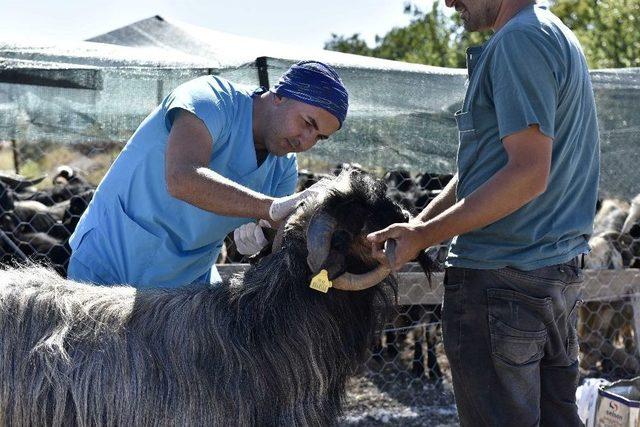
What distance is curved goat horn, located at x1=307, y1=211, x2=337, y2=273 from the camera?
3.10m

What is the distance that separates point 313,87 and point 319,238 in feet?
2.18

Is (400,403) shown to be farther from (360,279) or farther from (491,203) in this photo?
(491,203)

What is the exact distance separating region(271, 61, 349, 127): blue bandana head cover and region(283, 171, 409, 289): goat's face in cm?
38

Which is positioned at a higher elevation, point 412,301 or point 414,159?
point 414,159

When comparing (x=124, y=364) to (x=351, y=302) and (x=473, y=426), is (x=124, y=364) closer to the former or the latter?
(x=351, y=302)

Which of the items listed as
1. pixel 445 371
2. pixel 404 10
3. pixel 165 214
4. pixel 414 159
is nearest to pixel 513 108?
pixel 165 214

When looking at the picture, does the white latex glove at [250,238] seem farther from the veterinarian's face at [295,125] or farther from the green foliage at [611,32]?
the green foliage at [611,32]

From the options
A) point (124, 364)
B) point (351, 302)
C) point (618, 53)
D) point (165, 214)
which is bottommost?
point (124, 364)

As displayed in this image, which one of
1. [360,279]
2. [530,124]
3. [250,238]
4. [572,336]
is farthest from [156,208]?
[572,336]

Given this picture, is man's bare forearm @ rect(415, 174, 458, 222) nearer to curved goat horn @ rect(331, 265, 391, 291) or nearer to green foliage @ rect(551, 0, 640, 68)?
curved goat horn @ rect(331, 265, 391, 291)

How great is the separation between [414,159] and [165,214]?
8.94ft

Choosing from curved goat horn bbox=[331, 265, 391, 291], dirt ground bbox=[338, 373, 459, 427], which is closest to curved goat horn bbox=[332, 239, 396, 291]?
curved goat horn bbox=[331, 265, 391, 291]

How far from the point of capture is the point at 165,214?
3439mm

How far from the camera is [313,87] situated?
346 centimetres
